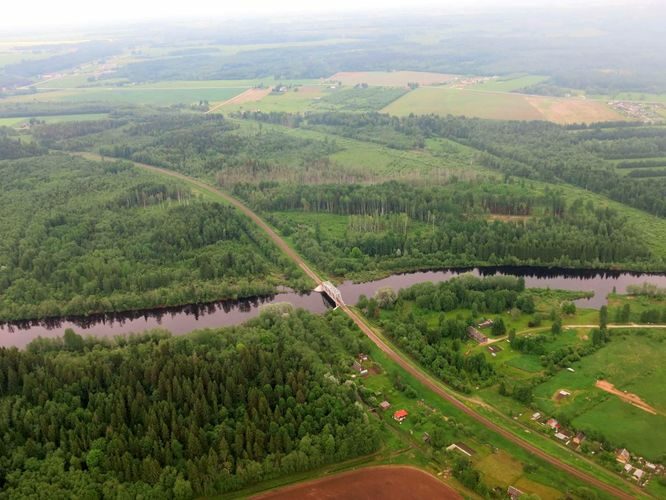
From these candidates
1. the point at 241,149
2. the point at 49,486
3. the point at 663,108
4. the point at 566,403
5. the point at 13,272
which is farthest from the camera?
the point at 663,108


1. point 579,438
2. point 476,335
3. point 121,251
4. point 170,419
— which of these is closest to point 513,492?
point 579,438

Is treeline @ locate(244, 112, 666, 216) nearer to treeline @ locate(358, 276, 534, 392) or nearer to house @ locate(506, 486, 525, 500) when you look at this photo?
treeline @ locate(358, 276, 534, 392)

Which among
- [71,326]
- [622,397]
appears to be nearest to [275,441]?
[622,397]

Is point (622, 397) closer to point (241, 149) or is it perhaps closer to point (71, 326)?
point (71, 326)

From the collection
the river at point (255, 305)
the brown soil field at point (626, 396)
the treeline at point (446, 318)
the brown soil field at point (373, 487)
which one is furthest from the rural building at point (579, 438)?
the river at point (255, 305)

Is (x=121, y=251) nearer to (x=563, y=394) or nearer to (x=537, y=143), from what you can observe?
(x=563, y=394)

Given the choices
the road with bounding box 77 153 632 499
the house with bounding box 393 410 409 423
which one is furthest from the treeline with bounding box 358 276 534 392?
the house with bounding box 393 410 409 423
